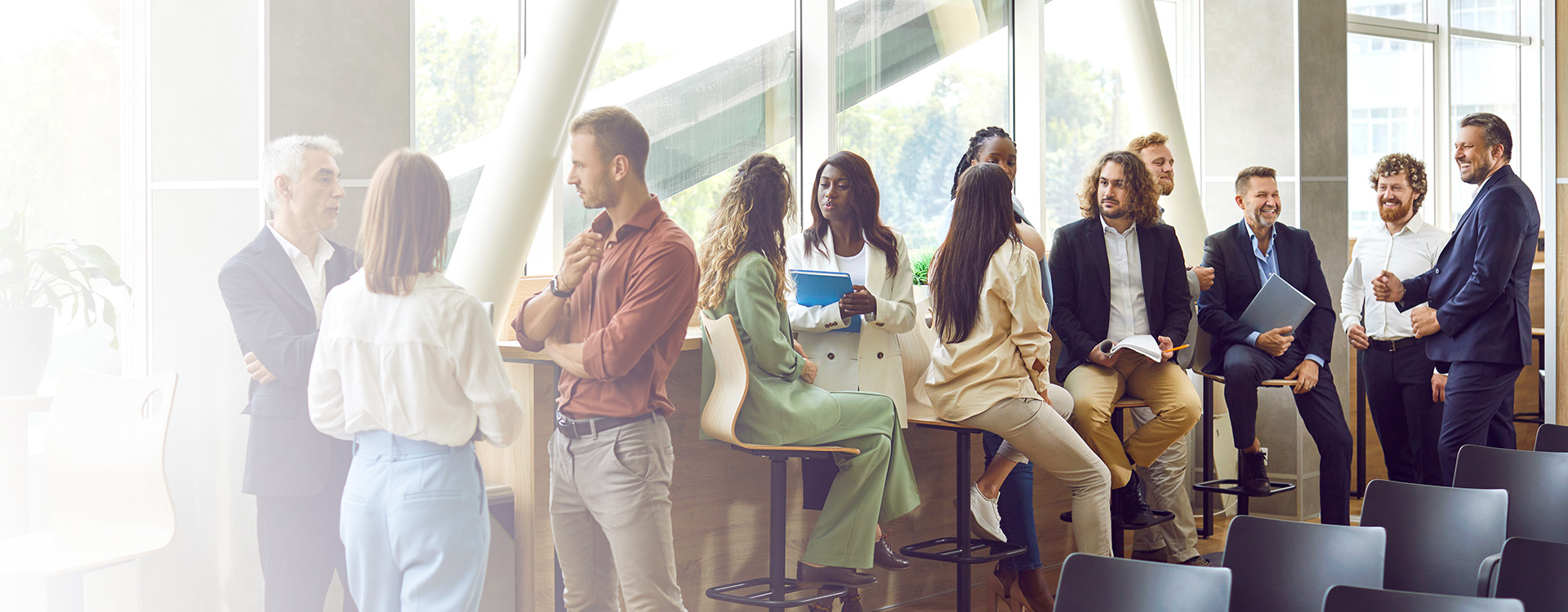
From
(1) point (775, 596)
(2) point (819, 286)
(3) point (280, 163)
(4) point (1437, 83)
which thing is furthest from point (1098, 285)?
(4) point (1437, 83)

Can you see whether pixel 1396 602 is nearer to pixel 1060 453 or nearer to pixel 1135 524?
pixel 1060 453

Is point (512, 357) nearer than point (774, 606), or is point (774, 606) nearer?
point (512, 357)

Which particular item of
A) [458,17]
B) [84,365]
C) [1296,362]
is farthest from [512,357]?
[1296,362]

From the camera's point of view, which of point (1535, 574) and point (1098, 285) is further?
point (1098, 285)

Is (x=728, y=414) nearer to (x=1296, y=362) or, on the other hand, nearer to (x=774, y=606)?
(x=774, y=606)

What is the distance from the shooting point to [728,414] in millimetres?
3480

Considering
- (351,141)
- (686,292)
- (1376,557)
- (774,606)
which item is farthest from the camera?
(774,606)

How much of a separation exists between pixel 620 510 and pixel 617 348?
0.41 m

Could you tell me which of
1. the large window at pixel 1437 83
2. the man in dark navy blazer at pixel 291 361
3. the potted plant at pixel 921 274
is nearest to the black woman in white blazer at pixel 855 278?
the potted plant at pixel 921 274

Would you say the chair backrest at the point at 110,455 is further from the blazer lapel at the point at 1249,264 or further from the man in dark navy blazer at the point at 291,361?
the blazer lapel at the point at 1249,264

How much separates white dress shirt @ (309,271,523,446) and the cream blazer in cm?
139

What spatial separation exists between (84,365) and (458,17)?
2.29m

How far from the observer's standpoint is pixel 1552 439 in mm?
4016

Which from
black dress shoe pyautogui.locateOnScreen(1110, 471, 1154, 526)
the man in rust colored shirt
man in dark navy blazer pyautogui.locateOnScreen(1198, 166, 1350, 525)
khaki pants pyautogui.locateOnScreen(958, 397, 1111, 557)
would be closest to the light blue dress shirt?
man in dark navy blazer pyautogui.locateOnScreen(1198, 166, 1350, 525)
